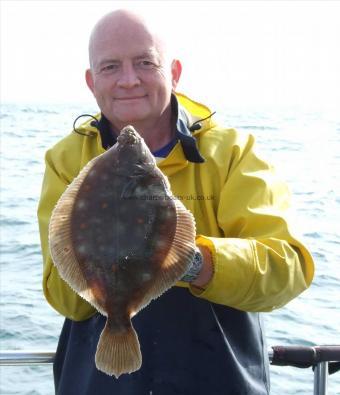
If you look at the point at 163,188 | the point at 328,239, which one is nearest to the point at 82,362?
the point at 163,188

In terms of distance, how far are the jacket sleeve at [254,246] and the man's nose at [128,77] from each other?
1.96ft

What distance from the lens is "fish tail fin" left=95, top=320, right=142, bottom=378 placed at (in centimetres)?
249

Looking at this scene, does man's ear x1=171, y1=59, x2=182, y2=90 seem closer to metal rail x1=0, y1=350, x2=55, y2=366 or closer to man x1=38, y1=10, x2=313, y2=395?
man x1=38, y1=10, x2=313, y2=395

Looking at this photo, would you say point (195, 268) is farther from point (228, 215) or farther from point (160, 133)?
point (160, 133)

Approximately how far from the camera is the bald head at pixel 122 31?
2971 mm

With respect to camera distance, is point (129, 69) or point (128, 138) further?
point (129, 69)

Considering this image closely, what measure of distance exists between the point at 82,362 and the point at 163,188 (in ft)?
3.61

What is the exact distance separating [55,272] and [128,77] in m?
0.97

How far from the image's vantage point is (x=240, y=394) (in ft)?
9.74

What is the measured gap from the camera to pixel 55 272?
2.94 meters

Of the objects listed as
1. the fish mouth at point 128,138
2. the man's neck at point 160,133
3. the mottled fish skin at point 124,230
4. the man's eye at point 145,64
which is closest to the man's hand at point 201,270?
the mottled fish skin at point 124,230

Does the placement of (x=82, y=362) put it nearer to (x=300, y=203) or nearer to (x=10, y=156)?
(x=300, y=203)

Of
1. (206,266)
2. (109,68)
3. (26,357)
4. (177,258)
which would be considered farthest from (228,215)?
(26,357)

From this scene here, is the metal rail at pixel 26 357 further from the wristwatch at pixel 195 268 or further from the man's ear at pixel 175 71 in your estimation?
the man's ear at pixel 175 71
